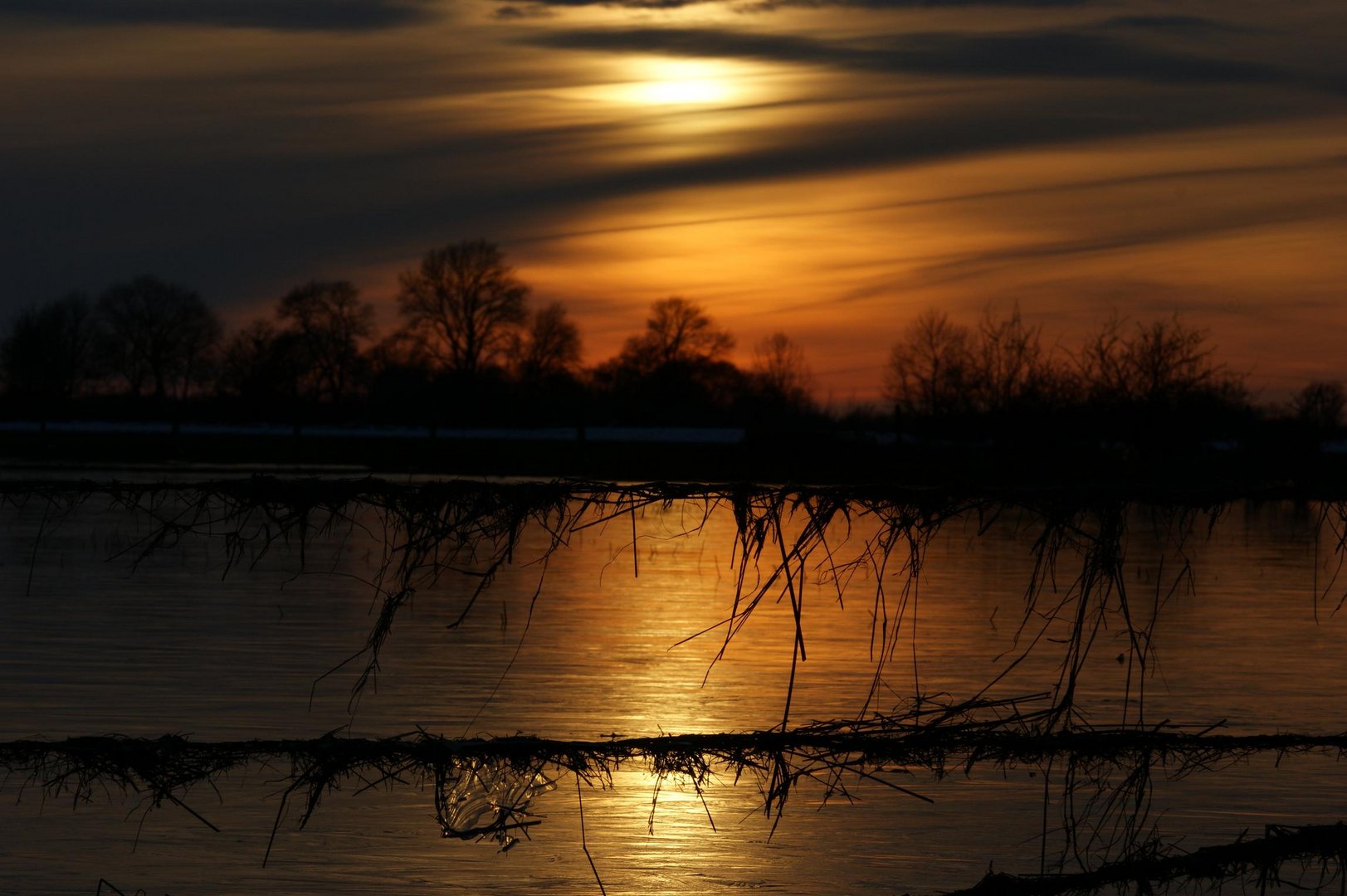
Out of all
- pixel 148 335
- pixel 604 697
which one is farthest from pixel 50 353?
pixel 604 697

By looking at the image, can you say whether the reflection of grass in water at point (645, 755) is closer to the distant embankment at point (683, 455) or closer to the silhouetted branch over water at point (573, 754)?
the silhouetted branch over water at point (573, 754)

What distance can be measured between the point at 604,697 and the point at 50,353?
107 m

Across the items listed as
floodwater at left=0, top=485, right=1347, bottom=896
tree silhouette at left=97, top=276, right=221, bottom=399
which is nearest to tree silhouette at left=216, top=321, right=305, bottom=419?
tree silhouette at left=97, top=276, right=221, bottom=399

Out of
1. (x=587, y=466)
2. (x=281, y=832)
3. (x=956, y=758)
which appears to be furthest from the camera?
(x=587, y=466)

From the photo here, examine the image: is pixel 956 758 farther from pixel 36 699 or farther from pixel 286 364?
pixel 286 364

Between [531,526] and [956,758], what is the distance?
19.4 m

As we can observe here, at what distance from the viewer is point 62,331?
11281cm

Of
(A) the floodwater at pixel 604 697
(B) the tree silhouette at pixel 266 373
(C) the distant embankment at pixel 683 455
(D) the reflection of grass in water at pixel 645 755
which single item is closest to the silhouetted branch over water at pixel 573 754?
(D) the reflection of grass in water at pixel 645 755

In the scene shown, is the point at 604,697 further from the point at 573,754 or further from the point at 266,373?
the point at 266,373

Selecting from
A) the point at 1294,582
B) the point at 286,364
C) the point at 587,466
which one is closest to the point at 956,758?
the point at 1294,582

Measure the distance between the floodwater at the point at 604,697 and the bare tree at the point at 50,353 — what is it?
302 feet

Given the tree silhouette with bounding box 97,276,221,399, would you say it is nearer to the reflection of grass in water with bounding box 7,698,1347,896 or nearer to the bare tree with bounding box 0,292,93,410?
the bare tree with bounding box 0,292,93,410

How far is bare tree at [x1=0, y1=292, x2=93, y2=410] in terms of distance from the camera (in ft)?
351

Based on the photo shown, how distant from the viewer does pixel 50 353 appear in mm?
108750
